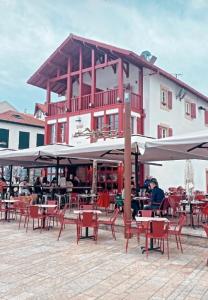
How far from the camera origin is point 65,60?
2056 cm

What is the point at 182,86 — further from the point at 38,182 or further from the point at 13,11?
the point at 13,11

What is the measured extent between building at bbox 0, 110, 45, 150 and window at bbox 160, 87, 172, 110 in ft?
51.3

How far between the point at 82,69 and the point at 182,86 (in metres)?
6.56

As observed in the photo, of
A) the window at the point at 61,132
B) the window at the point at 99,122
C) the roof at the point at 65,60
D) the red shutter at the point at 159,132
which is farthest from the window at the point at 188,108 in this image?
the window at the point at 61,132

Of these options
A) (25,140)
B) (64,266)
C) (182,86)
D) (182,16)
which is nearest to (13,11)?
(182,16)

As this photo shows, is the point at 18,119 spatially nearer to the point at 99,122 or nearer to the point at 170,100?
the point at 99,122

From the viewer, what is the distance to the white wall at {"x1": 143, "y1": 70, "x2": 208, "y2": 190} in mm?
17766

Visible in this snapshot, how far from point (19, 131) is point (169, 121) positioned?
16313 mm

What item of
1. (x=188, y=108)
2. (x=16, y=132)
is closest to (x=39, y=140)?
(x=16, y=132)

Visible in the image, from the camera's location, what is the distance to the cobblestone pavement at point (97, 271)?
4188 millimetres

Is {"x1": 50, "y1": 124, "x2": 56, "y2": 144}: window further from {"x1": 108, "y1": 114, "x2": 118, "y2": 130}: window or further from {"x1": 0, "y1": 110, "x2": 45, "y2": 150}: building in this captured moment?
{"x1": 0, "y1": 110, "x2": 45, "y2": 150}: building

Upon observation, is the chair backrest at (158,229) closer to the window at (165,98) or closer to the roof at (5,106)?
the window at (165,98)

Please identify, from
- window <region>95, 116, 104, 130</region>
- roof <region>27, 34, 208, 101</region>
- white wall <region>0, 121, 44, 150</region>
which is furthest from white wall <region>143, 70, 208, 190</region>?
white wall <region>0, 121, 44, 150</region>

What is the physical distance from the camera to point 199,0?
8391 mm
